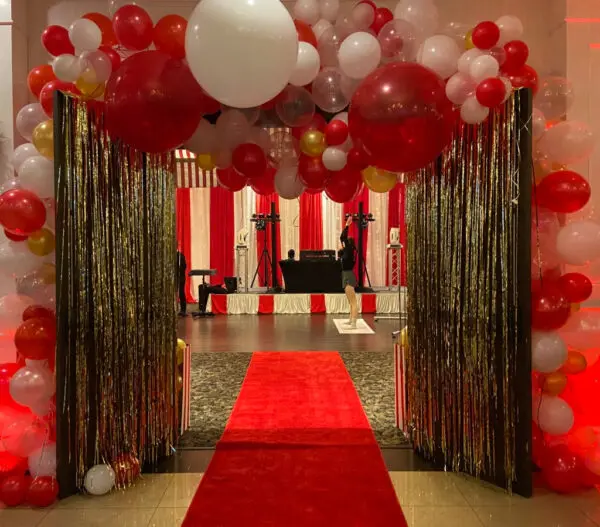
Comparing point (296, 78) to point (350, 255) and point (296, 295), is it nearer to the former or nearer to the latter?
point (350, 255)

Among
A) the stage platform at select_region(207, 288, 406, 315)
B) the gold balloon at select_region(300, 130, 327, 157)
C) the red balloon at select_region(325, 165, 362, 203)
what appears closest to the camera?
the gold balloon at select_region(300, 130, 327, 157)

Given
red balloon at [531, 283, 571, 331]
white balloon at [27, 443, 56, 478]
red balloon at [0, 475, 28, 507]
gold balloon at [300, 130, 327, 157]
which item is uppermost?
gold balloon at [300, 130, 327, 157]

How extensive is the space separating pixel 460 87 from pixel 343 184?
1.07m

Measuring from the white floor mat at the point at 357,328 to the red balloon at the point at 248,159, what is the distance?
16.0 ft

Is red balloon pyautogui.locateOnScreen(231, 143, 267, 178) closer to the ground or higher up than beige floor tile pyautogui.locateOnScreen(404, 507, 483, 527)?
higher up

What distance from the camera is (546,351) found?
253cm

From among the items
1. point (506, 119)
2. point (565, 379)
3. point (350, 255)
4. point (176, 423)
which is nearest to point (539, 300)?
point (565, 379)

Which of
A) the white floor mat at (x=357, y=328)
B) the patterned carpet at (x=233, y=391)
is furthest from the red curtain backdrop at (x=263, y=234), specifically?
the patterned carpet at (x=233, y=391)

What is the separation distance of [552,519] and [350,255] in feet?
19.4

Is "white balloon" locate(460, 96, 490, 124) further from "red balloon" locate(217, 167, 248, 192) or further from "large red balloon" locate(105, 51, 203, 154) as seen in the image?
"red balloon" locate(217, 167, 248, 192)

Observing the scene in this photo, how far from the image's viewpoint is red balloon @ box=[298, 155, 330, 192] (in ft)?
10.5

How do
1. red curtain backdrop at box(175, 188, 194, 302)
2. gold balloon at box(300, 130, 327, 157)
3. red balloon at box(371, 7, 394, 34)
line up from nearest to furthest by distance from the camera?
red balloon at box(371, 7, 394, 34) < gold balloon at box(300, 130, 327, 157) < red curtain backdrop at box(175, 188, 194, 302)

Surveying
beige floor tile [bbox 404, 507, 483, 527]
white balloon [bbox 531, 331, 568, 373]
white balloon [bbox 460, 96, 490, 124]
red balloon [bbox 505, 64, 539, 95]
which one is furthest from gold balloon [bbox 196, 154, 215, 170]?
beige floor tile [bbox 404, 507, 483, 527]

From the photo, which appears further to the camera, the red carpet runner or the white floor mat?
the white floor mat
